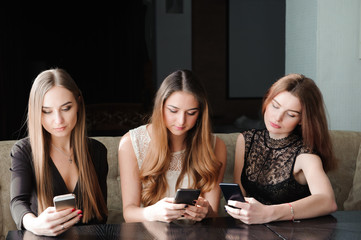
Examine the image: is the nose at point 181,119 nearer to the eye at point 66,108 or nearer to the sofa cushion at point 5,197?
the eye at point 66,108

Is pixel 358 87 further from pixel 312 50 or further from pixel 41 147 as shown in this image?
pixel 41 147

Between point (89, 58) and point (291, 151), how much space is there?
9.65ft

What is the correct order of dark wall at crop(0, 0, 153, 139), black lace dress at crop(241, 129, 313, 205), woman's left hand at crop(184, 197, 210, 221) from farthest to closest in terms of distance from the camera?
dark wall at crop(0, 0, 153, 139)
black lace dress at crop(241, 129, 313, 205)
woman's left hand at crop(184, 197, 210, 221)

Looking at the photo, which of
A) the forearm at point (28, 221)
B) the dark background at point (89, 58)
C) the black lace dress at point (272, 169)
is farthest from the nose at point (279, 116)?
the dark background at point (89, 58)

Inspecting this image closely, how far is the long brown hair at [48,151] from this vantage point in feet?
6.45

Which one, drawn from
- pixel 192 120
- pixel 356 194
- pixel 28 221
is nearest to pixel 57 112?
pixel 28 221

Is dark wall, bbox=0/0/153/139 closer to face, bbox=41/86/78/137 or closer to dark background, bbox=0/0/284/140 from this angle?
dark background, bbox=0/0/284/140

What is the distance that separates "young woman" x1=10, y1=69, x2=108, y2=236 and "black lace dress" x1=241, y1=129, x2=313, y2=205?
2.55 feet

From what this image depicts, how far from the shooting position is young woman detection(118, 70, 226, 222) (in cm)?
211

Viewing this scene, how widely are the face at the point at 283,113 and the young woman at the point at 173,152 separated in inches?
11.9

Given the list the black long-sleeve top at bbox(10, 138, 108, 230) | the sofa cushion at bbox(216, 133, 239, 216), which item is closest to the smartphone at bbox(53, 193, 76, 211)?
the black long-sleeve top at bbox(10, 138, 108, 230)

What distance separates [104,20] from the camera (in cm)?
471

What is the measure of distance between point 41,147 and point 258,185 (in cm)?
108

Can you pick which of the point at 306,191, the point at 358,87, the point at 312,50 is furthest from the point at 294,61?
the point at 306,191
